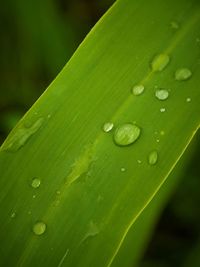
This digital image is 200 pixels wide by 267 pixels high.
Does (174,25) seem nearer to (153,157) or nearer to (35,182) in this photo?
(153,157)

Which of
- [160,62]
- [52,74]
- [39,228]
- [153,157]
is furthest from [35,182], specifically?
[52,74]

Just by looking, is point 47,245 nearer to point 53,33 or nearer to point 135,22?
point 135,22

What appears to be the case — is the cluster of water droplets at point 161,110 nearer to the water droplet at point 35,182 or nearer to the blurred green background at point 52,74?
the water droplet at point 35,182

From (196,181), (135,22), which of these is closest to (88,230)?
(135,22)

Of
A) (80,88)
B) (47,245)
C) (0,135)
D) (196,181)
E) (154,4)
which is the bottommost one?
(47,245)

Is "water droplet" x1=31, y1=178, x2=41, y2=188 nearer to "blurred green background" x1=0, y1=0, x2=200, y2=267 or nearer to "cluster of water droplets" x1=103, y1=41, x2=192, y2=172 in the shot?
"cluster of water droplets" x1=103, y1=41, x2=192, y2=172

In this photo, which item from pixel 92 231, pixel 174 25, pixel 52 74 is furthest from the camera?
pixel 52 74
